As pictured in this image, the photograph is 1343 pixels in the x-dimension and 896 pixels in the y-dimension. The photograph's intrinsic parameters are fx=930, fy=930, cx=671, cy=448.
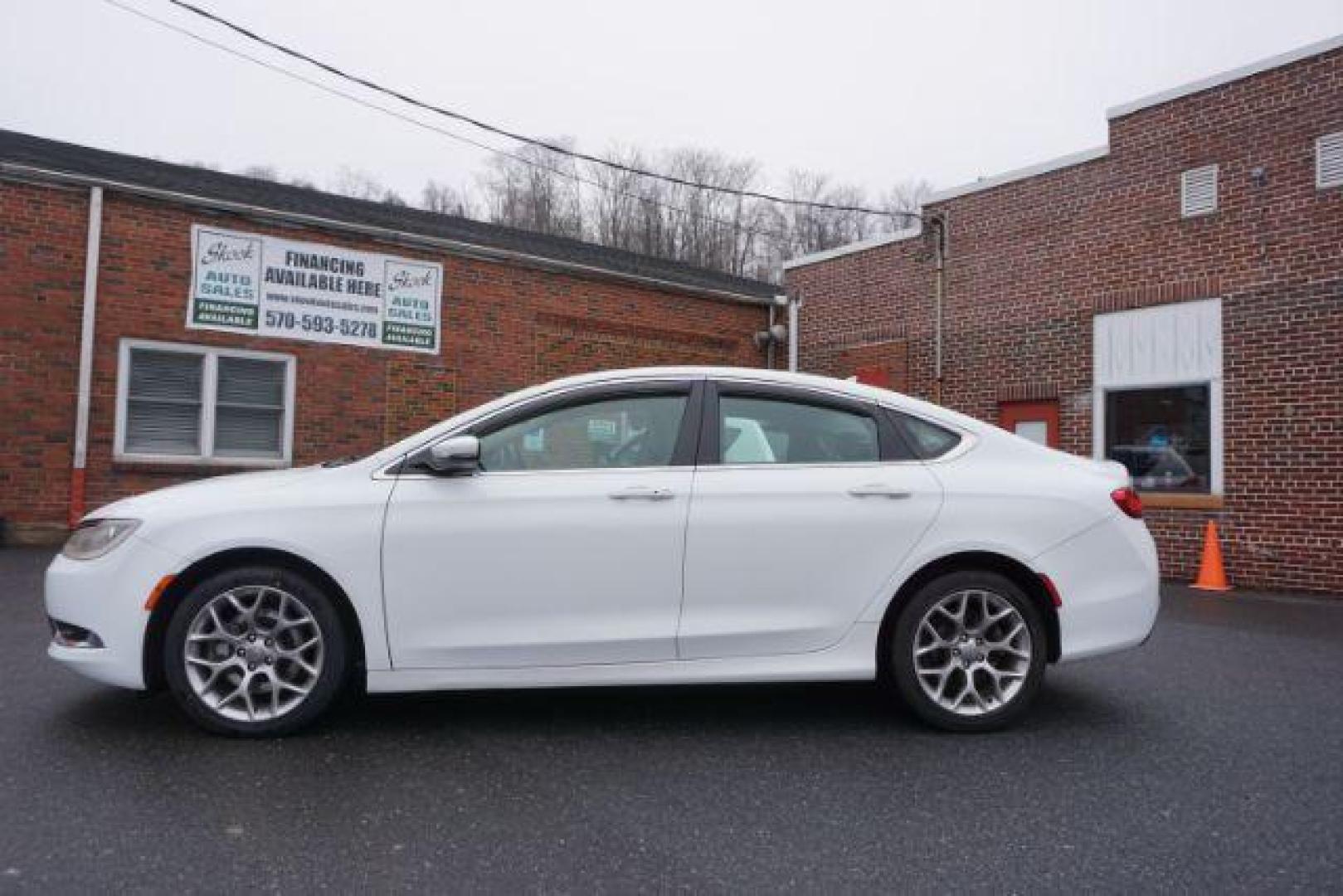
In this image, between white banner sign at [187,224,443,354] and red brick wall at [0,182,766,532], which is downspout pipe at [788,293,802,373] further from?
white banner sign at [187,224,443,354]

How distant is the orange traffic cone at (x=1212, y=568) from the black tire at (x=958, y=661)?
22.7 ft

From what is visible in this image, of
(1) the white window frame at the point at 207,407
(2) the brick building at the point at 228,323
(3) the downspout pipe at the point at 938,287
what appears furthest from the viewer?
(3) the downspout pipe at the point at 938,287

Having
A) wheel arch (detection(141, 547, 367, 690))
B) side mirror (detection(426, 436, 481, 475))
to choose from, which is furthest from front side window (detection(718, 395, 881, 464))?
wheel arch (detection(141, 547, 367, 690))

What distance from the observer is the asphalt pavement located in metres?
2.58

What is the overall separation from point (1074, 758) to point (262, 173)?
2350 cm

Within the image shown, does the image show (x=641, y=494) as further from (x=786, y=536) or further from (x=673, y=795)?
(x=673, y=795)

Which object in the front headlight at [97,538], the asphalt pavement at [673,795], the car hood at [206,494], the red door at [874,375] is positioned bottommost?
the asphalt pavement at [673,795]

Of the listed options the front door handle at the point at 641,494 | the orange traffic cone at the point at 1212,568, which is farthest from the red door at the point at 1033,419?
the front door handle at the point at 641,494

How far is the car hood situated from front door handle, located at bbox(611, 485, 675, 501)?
1.22 metres

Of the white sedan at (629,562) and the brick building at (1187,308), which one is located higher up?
the brick building at (1187,308)

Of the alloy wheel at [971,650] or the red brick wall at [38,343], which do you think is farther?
the red brick wall at [38,343]

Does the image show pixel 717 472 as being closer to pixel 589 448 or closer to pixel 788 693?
pixel 589 448

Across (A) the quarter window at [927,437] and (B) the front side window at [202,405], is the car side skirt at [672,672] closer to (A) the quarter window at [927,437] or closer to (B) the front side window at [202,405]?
(A) the quarter window at [927,437]

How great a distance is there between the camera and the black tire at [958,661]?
3875 mm
